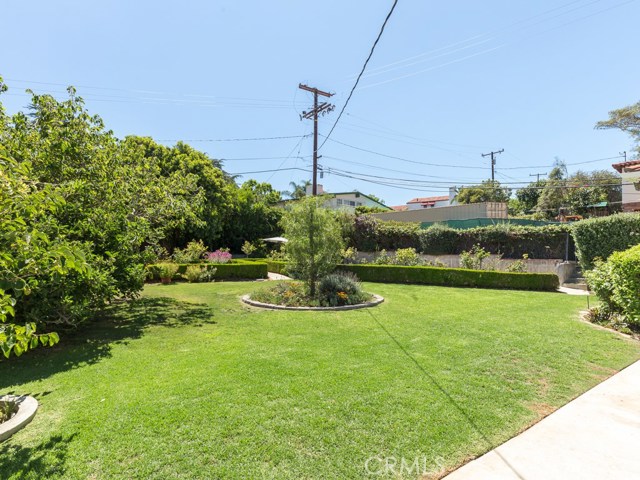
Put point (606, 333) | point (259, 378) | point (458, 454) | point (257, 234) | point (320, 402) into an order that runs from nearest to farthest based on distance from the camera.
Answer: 1. point (458, 454)
2. point (320, 402)
3. point (259, 378)
4. point (606, 333)
5. point (257, 234)

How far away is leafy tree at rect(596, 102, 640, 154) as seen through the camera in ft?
62.4

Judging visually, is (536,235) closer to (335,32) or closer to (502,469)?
(335,32)

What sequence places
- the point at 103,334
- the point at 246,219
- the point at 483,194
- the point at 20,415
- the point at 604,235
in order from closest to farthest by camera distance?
the point at 20,415 < the point at 103,334 < the point at 604,235 < the point at 246,219 < the point at 483,194

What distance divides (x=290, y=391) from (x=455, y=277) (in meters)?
11.7

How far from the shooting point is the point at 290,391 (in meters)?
3.74

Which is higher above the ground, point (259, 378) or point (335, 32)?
point (335, 32)

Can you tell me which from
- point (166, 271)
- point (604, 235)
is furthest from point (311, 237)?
point (604, 235)

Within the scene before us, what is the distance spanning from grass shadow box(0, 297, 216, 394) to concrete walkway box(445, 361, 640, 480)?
5.44 m

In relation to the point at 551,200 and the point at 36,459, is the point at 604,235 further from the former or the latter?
the point at 551,200

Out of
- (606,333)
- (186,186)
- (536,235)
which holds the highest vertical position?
(186,186)

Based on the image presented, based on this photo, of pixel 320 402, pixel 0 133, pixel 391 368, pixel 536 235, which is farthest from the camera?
pixel 536 235

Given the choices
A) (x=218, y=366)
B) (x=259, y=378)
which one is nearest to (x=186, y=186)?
(x=218, y=366)

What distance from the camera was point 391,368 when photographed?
4.46m

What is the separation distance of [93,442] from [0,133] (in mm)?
5909
